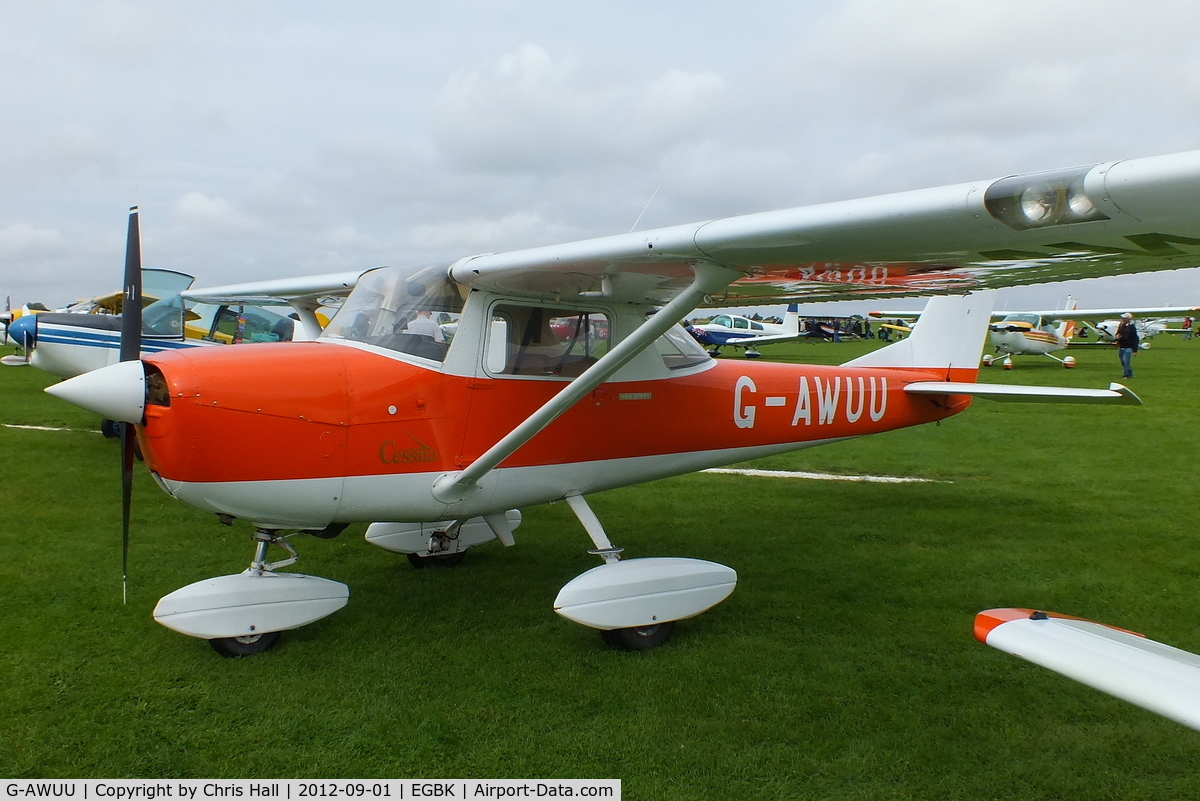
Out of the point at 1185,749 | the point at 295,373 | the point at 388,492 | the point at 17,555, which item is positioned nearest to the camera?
the point at 1185,749

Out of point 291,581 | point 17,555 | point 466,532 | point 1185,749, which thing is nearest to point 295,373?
point 291,581

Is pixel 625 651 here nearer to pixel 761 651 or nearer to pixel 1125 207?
pixel 761 651

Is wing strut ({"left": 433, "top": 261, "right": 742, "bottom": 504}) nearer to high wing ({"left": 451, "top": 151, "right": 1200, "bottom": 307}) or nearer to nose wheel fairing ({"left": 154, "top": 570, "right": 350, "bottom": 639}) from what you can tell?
high wing ({"left": 451, "top": 151, "right": 1200, "bottom": 307})

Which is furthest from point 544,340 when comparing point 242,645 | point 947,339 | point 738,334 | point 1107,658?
point 738,334

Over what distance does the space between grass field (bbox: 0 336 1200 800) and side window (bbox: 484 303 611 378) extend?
142cm

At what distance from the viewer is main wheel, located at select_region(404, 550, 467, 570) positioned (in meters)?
5.29

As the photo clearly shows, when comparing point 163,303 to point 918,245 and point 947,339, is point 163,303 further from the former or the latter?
point 918,245

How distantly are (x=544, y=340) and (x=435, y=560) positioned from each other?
193 cm

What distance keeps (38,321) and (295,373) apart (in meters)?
8.71

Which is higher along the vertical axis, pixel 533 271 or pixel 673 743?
pixel 533 271

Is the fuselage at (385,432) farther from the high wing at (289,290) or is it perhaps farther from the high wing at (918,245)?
the high wing at (289,290)

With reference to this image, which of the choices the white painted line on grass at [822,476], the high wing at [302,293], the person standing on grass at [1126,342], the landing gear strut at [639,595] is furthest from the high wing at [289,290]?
the person standing on grass at [1126,342]

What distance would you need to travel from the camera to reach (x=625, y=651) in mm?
3986
